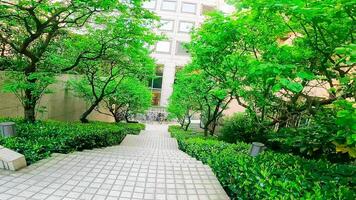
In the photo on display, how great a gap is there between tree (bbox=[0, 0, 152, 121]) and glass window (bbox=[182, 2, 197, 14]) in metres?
27.6

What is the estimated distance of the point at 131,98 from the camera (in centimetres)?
1973

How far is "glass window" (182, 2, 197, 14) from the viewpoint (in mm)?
37062

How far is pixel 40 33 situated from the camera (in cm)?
798

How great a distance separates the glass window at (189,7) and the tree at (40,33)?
27.6 meters

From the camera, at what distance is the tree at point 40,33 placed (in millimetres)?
7395

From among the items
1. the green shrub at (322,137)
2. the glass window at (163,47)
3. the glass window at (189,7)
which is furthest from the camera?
the glass window at (163,47)

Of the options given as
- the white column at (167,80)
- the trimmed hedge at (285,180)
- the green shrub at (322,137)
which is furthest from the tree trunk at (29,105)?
the white column at (167,80)

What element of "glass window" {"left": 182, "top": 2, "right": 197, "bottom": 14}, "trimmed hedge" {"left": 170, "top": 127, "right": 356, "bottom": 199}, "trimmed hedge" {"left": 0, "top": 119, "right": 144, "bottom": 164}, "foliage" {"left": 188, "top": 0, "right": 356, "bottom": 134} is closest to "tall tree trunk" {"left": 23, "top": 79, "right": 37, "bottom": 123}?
"trimmed hedge" {"left": 0, "top": 119, "right": 144, "bottom": 164}

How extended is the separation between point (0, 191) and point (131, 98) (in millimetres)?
15378

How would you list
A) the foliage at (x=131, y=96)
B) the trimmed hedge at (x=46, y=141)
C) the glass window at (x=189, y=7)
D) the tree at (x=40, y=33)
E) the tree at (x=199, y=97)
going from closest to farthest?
the trimmed hedge at (x=46, y=141)
the tree at (x=40, y=33)
the tree at (x=199, y=97)
the foliage at (x=131, y=96)
the glass window at (x=189, y=7)

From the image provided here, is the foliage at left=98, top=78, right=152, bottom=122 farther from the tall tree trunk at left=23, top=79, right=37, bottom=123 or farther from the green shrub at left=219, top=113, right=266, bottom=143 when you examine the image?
the tall tree trunk at left=23, top=79, right=37, bottom=123

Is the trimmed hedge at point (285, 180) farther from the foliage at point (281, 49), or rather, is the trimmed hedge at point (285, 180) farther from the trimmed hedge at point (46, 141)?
the trimmed hedge at point (46, 141)

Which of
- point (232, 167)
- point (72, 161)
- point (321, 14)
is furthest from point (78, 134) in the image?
point (321, 14)

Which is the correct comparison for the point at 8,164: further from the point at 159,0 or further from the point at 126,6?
the point at 159,0
